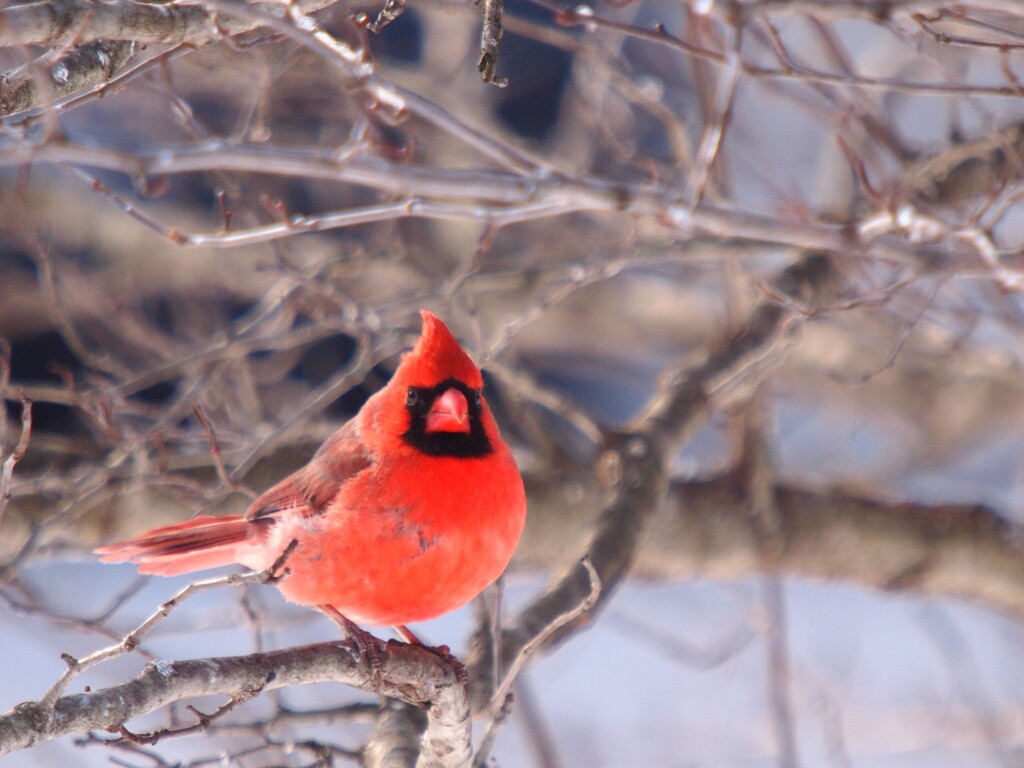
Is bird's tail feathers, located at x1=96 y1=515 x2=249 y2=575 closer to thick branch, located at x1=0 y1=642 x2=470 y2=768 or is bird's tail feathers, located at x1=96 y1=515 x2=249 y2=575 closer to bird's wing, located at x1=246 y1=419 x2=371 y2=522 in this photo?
bird's wing, located at x1=246 y1=419 x2=371 y2=522

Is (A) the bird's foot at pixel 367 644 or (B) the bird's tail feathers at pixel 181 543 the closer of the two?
(A) the bird's foot at pixel 367 644

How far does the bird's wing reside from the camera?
2537mm

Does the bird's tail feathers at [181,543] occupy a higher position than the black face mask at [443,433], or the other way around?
the black face mask at [443,433]

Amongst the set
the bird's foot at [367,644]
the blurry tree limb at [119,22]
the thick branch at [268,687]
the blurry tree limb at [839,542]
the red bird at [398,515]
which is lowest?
the thick branch at [268,687]

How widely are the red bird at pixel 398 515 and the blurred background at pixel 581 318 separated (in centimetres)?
19

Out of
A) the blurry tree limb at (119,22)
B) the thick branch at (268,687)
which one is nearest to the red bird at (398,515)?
the thick branch at (268,687)

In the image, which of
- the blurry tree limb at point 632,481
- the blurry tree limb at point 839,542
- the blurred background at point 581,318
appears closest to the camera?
the blurred background at point 581,318

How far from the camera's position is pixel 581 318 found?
5824 millimetres

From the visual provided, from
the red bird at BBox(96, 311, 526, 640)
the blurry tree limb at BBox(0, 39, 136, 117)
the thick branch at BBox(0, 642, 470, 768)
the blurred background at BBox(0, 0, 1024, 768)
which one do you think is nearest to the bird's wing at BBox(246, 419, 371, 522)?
the red bird at BBox(96, 311, 526, 640)

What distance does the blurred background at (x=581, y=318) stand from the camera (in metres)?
2.24

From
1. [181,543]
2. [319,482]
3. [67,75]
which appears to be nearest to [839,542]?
[319,482]

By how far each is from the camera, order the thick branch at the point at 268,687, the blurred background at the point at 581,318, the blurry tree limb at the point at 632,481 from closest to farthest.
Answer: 1. the thick branch at the point at 268,687
2. the blurred background at the point at 581,318
3. the blurry tree limb at the point at 632,481

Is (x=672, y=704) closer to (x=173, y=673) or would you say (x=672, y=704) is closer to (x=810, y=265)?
(x=810, y=265)

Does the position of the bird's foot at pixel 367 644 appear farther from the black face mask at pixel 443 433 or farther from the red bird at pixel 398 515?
the black face mask at pixel 443 433
